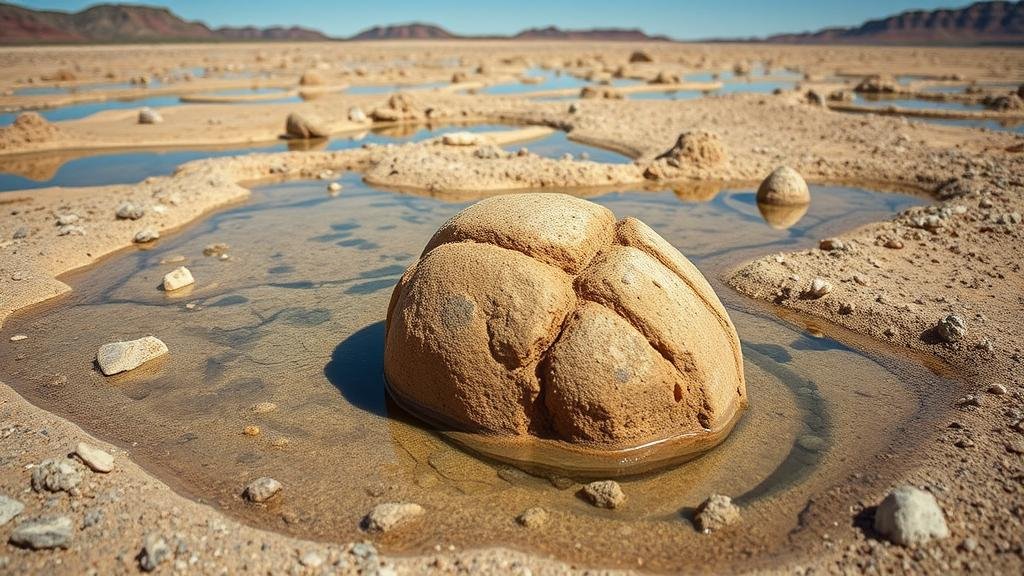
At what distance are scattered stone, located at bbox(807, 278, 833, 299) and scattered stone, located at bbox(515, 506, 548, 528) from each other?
146 inches

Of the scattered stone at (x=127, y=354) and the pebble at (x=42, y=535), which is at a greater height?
the pebble at (x=42, y=535)

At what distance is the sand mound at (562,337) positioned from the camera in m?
3.38

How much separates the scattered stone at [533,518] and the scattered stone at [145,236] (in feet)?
21.6

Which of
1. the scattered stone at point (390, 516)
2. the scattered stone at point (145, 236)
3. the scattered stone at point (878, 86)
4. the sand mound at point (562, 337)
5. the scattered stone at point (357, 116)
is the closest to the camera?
the scattered stone at point (390, 516)

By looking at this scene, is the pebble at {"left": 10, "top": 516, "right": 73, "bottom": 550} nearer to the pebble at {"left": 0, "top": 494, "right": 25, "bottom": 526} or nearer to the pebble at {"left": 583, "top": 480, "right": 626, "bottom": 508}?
the pebble at {"left": 0, "top": 494, "right": 25, "bottom": 526}

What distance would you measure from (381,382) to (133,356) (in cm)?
193

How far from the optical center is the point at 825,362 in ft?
15.3

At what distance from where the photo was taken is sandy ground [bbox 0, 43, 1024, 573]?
276 cm

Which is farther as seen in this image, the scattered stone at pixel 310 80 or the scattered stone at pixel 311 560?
the scattered stone at pixel 310 80

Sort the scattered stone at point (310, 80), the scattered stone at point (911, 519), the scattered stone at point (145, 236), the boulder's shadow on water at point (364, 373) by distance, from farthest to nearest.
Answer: the scattered stone at point (310, 80)
the scattered stone at point (145, 236)
the boulder's shadow on water at point (364, 373)
the scattered stone at point (911, 519)

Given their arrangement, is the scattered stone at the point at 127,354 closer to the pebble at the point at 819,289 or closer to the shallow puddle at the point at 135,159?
the pebble at the point at 819,289

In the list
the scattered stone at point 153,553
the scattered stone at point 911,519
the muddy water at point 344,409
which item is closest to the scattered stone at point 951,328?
the muddy water at point 344,409

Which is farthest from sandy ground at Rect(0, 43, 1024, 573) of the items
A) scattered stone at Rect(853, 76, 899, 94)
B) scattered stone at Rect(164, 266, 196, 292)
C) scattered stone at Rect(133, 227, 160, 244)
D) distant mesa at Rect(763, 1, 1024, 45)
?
distant mesa at Rect(763, 1, 1024, 45)

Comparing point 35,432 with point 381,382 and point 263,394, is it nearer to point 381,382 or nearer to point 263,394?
point 263,394
